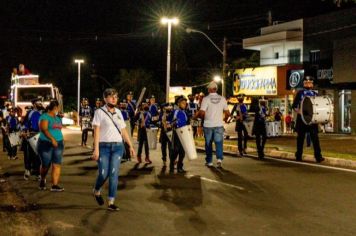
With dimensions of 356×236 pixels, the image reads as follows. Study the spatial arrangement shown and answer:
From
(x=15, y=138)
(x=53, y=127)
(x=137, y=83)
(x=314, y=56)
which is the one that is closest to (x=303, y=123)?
(x=53, y=127)

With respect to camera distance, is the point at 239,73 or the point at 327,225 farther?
the point at 239,73

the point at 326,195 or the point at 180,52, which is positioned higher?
the point at 180,52

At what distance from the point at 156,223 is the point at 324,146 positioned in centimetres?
1386

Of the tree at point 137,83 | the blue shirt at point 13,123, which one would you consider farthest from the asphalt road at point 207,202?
the tree at point 137,83

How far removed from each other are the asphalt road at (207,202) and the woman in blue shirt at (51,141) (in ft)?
1.49

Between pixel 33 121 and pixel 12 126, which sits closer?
pixel 33 121

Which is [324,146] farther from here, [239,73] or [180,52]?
[180,52]

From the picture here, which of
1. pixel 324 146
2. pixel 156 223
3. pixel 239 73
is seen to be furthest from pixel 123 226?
pixel 239 73

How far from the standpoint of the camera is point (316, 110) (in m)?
14.5

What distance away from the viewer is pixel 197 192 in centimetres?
1037

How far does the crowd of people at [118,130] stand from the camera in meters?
8.70

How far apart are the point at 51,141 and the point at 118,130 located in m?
2.16

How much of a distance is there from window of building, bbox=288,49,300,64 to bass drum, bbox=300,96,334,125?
2518 cm

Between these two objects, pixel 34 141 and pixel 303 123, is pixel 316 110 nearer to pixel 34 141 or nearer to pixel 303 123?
pixel 303 123
